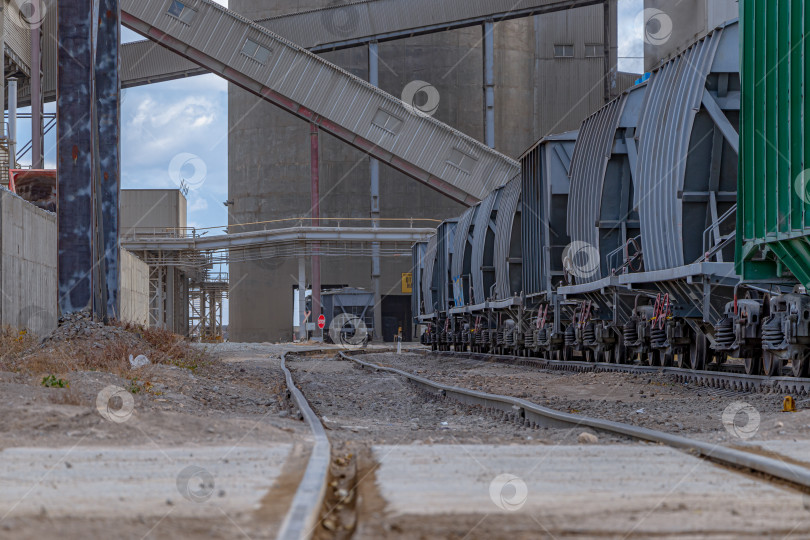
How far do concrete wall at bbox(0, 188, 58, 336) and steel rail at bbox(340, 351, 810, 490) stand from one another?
9.88 m

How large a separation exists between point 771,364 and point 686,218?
200cm

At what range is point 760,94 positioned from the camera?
938 centimetres

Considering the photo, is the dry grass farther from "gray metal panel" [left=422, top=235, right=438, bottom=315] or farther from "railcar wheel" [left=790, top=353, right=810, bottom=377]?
"gray metal panel" [left=422, top=235, right=438, bottom=315]

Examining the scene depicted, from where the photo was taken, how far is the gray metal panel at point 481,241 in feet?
73.6

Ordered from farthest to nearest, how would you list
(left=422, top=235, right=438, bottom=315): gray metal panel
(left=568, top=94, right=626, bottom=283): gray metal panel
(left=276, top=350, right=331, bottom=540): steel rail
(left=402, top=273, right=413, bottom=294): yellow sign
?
(left=402, top=273, right=413, bottom=294): yellow sign → (left=422, top=235, right=438, bottom=315): gray metal panel → (left=568, top=94, right=626, bottom=283): gray metal panel → (left=276, top=350, right=331, bottom=540): steel rail

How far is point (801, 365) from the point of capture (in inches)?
362

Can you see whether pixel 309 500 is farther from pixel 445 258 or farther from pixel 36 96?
pixel 36 96

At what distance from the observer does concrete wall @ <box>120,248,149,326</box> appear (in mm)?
29375

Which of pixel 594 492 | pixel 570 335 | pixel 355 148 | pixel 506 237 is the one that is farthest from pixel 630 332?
pixel 355 148

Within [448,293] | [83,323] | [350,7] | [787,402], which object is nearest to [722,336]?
[787,402]

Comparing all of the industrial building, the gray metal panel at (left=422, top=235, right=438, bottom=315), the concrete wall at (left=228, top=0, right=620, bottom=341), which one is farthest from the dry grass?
the concrete wall at (left=228, top=0, right=620, bottom=341)

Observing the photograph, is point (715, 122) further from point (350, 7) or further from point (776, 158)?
point (350, 7)

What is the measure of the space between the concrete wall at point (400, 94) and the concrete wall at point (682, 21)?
10.7m

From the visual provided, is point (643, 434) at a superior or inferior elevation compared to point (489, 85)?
inferior
